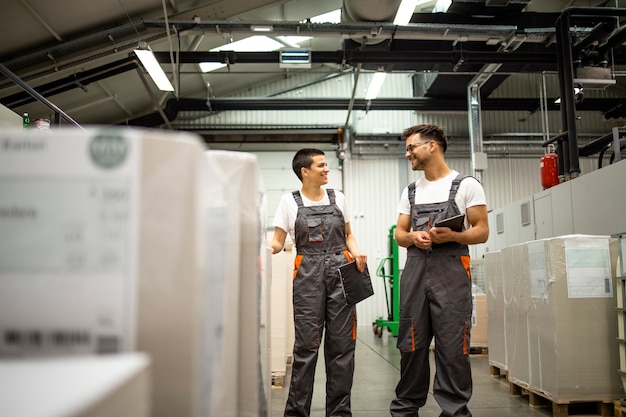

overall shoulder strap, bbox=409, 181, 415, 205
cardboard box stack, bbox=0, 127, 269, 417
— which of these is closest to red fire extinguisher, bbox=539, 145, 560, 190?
overall shoulder strap, bbox=409, 181, 415, 205

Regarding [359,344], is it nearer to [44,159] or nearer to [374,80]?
[374,80]

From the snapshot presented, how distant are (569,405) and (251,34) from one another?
5.32 m

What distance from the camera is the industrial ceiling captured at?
6203 mm

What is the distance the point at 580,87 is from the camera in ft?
20.6

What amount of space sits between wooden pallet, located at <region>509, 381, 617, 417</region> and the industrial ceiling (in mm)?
4069

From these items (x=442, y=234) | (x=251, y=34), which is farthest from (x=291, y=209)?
(x=251, y=34)

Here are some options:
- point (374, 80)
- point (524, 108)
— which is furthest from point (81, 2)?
point (524, 108)

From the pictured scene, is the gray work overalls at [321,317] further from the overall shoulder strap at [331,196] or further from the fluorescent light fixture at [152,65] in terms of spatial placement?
the fluorescent light fixture at [152,65]

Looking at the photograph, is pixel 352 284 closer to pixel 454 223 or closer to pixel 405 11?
pixel 454 223

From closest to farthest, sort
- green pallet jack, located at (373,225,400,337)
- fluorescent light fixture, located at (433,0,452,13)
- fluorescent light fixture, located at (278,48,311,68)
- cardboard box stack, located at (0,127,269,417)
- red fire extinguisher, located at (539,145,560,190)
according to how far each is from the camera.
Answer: cardboard box stack, located at (0,127,269,417), red fire extinguisher, located at (539,145,560,190), fluorescent light fixture, located at (278,48,311,68), fluorescent light fixture, located at (433,0,452,13), green pallet jack, located at (373,225,400,337)

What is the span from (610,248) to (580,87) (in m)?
3.64

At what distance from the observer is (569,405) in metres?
3.55

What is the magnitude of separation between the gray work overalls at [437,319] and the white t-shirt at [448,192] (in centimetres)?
3

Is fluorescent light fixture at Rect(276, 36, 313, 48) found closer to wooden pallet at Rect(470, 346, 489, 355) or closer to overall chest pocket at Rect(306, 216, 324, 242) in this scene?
wooden pallet at Rect(470, 346, 489, 355)
